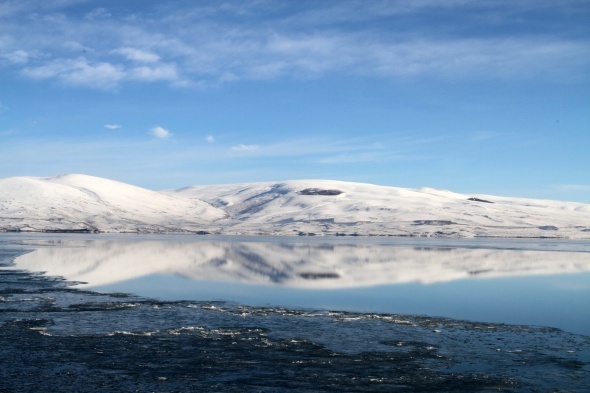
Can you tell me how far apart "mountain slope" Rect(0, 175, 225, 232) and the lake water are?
2877 inches

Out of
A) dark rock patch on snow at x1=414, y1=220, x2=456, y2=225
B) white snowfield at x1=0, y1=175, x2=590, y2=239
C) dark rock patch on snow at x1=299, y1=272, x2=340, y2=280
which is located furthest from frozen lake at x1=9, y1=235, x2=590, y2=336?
dark rock patch on snow at x1=414, y1=220, x2=456, y2=225

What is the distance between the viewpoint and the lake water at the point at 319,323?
1263cm

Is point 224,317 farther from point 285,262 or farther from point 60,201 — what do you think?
point 60,201

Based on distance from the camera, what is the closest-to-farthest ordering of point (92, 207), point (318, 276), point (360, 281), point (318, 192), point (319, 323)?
point (319, 323) < point (360, 281) < point (318, 276) < point (92, 207) < point (318, 192)

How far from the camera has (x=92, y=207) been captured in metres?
124

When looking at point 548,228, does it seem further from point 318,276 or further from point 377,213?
point 318,276

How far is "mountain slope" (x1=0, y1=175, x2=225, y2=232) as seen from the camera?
10769 cm

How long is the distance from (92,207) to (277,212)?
38212mm

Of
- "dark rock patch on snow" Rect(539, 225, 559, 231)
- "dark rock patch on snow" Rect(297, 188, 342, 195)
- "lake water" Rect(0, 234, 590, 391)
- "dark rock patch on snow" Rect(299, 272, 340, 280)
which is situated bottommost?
"lake water" Rect(0, 234, 590, 391)

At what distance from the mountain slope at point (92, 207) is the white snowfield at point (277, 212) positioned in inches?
7.0

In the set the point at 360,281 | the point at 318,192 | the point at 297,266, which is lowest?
the point at 360,281

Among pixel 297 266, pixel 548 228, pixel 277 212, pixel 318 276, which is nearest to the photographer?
pixel 318 276

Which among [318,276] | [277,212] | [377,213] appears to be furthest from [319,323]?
[277,212]

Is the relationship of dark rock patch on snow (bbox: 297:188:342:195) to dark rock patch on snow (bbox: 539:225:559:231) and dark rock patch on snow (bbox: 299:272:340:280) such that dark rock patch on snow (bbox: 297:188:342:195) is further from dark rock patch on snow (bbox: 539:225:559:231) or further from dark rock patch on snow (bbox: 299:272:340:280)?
dark rock patch on snow (bbox: 299:272:340:280)
